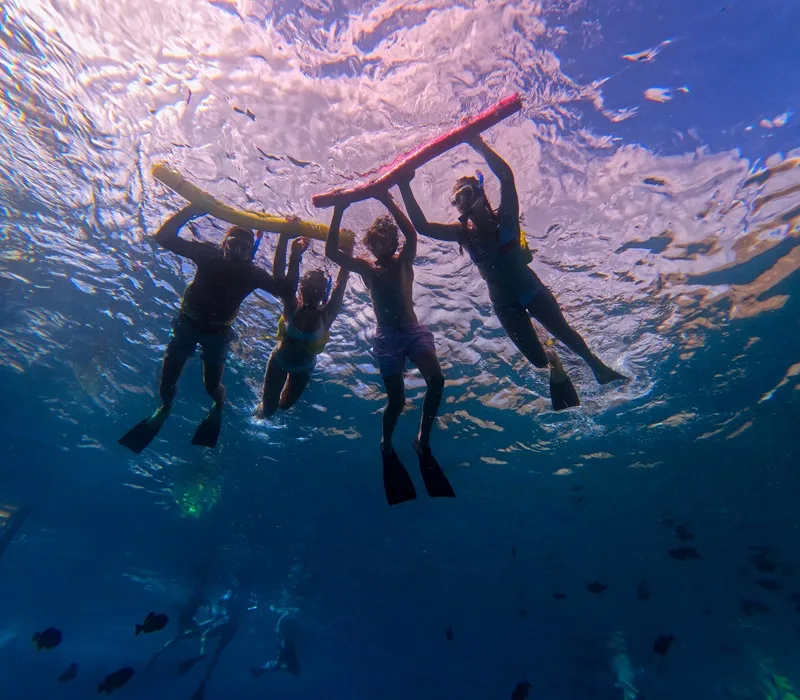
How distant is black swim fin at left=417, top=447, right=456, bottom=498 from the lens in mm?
6211

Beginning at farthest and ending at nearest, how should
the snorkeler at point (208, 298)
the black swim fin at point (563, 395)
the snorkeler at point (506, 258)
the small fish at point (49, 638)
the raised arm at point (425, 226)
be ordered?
the small fish at point (49, 638), the black swim fin at point (563, 395), the snorkeler at point (208, 298), the raised arm at point (425, 226), the snorkeler at point (506, 258)

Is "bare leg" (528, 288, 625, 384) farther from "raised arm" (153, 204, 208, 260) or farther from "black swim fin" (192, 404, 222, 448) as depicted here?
"black swim fin" (192, 404, 222, 448)

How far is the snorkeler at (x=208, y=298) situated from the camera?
271 inches

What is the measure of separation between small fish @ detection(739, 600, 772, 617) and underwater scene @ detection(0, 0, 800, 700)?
0.50 ft

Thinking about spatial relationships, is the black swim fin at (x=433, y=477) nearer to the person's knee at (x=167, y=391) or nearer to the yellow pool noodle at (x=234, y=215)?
the yellow pool noodle at (x=234, y=215)

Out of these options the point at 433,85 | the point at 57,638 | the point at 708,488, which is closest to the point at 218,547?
the point at 57,638

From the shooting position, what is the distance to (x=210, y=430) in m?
8.23

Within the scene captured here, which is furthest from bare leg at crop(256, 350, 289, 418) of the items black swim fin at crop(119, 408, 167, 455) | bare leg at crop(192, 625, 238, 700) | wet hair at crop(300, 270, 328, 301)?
→ bare leg at crop(192, 625, 238, 700)

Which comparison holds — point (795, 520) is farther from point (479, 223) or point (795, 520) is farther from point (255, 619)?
point (255, 619)

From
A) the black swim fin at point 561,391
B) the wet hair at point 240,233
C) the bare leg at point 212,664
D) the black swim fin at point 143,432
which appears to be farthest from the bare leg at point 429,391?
the bare leg at point 212,664

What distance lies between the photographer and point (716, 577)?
23.7 meters

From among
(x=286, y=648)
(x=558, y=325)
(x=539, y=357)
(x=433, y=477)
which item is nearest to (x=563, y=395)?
(x=539, y=357)

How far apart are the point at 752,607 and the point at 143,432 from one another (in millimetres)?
34527

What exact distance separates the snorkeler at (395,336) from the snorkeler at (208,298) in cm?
151
